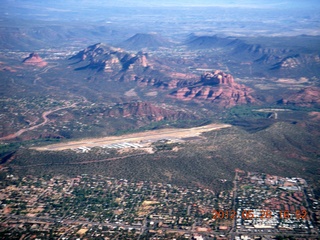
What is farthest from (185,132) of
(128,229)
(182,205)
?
(128,229)

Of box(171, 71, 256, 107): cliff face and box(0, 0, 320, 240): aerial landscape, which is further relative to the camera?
box(171, 71, 256, 107): cliff face

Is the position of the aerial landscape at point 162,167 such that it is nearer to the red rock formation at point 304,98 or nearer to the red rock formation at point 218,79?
the red rock formation at point 304,98

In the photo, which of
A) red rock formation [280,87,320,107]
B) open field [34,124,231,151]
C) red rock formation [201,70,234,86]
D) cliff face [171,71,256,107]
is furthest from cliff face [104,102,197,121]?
red rock formation [280,87,320,107]

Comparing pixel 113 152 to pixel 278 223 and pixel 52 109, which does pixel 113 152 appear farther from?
pixel 52 109

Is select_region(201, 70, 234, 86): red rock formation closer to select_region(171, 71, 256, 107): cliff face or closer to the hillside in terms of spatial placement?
select_region(171, 71, 256, 107): cliff face
